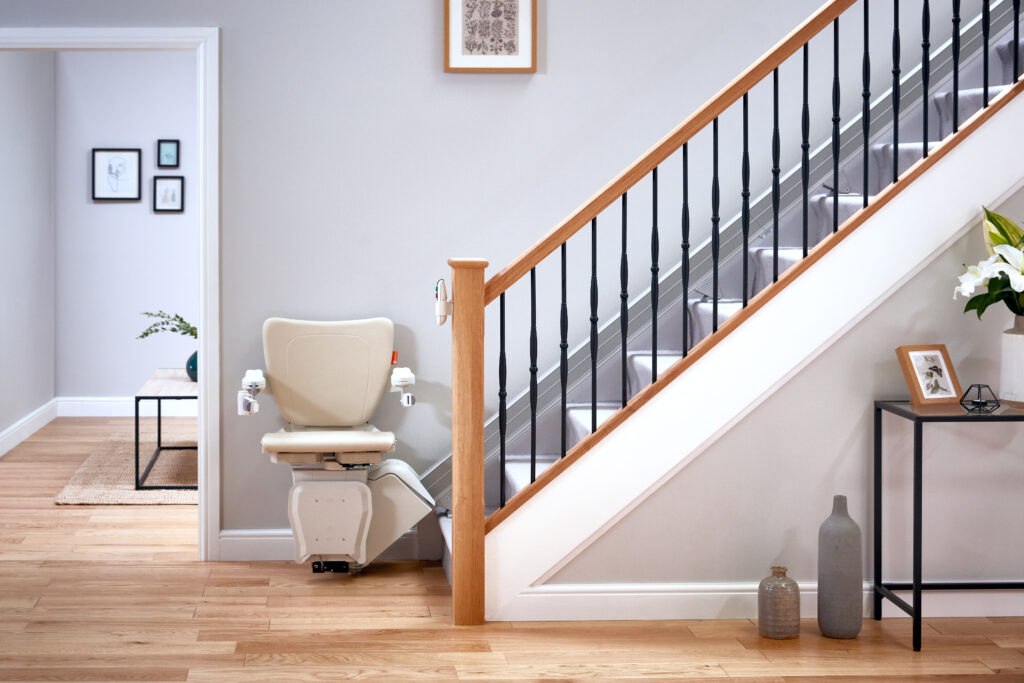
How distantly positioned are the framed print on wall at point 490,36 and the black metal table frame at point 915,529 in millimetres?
1802

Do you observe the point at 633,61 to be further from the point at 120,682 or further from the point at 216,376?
the point at 120,682

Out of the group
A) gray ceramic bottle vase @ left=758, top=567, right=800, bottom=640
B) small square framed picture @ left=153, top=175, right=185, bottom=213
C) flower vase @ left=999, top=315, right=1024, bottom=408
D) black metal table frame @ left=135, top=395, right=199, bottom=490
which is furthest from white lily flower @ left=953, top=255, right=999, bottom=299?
small square framed picture @ left=153, top=175, right=185, bottom=213

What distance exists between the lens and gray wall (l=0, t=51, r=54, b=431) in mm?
5941

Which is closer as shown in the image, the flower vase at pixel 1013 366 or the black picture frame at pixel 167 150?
the flower vase at pixel 1013 366

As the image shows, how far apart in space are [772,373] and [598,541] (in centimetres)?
74

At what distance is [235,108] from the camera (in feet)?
12.5

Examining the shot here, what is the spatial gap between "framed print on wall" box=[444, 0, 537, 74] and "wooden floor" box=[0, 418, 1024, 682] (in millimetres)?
1873

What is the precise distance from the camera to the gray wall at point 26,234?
594 cm

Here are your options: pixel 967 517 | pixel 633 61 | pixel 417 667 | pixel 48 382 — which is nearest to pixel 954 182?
pixel 967 517

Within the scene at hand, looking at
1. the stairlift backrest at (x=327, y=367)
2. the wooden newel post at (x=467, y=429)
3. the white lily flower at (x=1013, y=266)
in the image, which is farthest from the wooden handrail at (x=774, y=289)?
the stairlift backrest at (x=327, y=367)

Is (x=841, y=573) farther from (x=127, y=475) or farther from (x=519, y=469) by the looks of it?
(x=127, y=475)

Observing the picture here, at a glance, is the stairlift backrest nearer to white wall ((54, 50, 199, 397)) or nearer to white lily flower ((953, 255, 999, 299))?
white lily flower ((953, 255, 999, 299))

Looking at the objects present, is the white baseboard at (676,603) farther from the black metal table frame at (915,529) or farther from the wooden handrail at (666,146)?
the wooden handrail at (666,146)

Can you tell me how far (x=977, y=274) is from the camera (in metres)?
2.97
